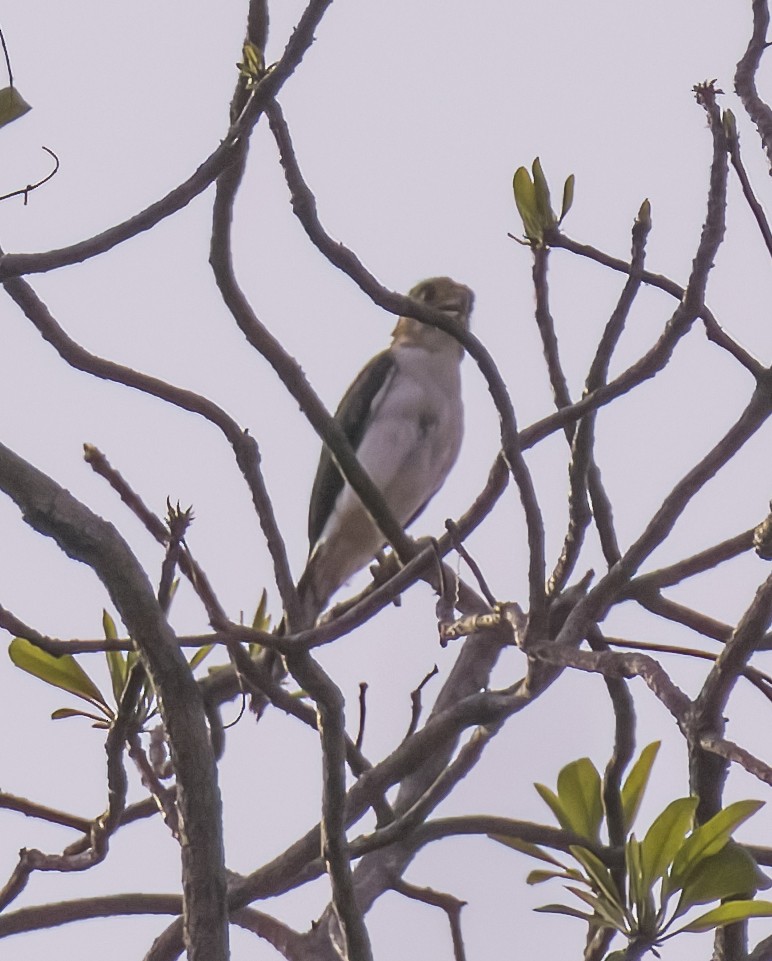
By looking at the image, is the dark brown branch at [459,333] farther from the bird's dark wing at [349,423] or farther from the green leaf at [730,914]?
the bird's dark wing at [349,423]

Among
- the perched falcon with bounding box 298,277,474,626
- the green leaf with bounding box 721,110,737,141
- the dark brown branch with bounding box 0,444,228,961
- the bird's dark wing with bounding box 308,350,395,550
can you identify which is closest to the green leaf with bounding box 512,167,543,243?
the green leaf with bounding box 721,110,737,141

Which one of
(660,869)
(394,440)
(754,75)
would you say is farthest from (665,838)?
(394,440)

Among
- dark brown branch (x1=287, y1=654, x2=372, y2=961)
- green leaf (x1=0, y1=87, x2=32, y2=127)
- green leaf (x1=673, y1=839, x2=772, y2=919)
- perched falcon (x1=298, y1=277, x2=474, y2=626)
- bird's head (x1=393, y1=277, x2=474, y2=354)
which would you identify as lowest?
green leaf (x1=673, y1=839, x2=772, y2=919)

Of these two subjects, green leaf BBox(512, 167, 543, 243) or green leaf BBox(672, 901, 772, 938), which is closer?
A: green leaf BBox(672, 901, 772, 938)

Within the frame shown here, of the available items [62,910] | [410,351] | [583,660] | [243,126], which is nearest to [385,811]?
[62,910]

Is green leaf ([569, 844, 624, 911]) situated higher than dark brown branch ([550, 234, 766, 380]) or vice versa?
dark brown branch ([550, 234, 766, 380])

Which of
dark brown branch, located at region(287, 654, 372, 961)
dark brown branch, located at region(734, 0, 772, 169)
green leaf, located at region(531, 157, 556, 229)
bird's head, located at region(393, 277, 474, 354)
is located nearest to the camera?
dark brown branch, located at region(287, 654, 372, 961)

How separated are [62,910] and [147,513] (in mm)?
879

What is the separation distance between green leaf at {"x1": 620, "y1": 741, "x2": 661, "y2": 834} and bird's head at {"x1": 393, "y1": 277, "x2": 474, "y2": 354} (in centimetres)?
422


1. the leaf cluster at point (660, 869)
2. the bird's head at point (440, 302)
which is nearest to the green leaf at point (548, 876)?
the leaf cluster at point (660, 869)

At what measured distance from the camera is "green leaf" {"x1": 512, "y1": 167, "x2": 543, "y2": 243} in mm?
2857

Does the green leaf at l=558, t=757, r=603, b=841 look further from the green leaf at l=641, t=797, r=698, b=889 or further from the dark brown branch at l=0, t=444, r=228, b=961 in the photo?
the dark brown branch at l=0, t=444, r=228, b=961

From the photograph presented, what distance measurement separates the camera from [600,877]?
2314mm

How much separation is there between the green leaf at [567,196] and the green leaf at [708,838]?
1.29m
